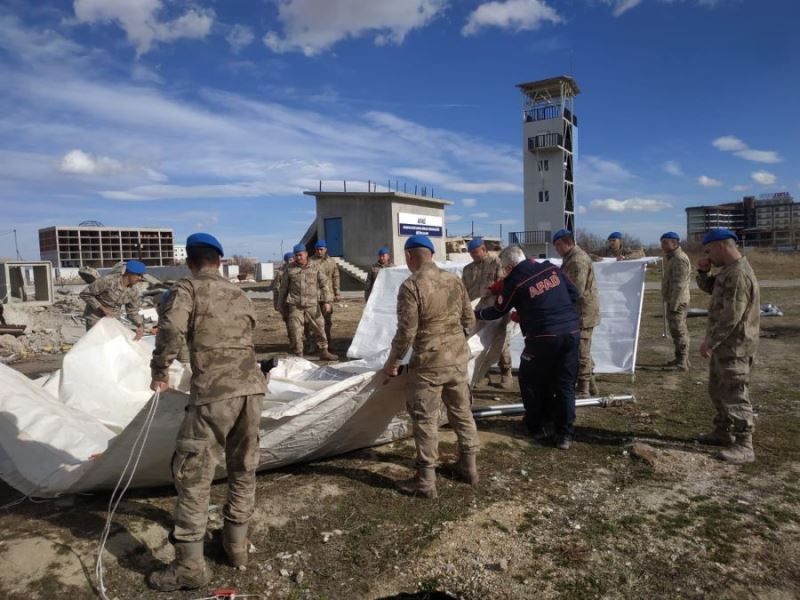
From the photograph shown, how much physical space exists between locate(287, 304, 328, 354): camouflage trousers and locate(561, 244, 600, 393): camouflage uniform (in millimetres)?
4055

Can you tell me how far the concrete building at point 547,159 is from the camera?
132ft

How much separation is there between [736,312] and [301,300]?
5733mm

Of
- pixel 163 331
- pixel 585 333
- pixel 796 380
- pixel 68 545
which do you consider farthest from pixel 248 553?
pixel 796 380

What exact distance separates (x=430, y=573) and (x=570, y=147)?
4297cm

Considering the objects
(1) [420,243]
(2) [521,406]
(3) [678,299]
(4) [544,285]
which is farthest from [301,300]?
(3) [678,299]

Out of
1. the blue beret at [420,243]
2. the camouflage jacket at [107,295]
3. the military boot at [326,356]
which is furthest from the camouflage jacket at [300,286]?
the blue beret at [420,243]

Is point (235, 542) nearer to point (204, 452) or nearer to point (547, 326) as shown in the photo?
point (204, 452)

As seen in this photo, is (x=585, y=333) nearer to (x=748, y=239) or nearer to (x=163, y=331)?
(x=163, y=331)

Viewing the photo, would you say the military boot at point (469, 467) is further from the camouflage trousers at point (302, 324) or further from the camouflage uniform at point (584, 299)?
the camouflage trousers at point (302, 324)

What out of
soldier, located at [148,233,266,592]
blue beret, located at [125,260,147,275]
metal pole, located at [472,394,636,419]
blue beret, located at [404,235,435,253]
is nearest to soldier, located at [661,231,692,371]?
metal pole, located at [472,394,636,419]

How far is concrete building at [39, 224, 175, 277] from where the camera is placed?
51.0m

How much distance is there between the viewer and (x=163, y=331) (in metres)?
2.47

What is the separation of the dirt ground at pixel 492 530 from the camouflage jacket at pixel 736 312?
2.86ft

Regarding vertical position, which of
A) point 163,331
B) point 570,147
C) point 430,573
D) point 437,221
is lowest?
point 430,573
